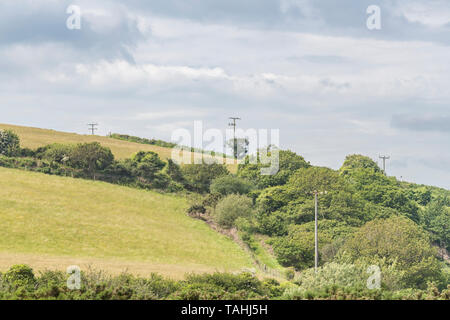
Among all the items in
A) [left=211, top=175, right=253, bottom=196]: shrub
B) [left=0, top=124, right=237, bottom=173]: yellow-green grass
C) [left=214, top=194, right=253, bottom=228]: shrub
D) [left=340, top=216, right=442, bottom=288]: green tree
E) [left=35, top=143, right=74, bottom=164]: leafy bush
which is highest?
[left=0, top=124, right=237, bottom=173]: yellow-green grass

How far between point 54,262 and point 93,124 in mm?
93601

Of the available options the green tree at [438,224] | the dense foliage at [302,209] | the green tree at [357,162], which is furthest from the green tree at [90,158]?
the green tree at [438,224]

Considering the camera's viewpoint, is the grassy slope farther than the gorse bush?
Yes

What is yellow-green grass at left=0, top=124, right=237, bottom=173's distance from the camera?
117m

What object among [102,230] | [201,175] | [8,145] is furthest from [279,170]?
[8,145]

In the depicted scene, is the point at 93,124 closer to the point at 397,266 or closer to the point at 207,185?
the point at 207,185

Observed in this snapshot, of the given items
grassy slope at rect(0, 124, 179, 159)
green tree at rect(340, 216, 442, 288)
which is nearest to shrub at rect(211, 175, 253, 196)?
grassy slope at rect(0, 124, 179, 159)

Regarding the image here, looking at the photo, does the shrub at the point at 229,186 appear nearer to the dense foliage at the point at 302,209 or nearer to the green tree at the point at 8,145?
the dense foliage at the point at 302,209

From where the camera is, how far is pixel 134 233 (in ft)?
242

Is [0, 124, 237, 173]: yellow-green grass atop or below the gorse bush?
atop

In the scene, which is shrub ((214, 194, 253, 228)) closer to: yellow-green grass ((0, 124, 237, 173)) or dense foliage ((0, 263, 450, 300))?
dense foliage ((0, 263, 450, 300))

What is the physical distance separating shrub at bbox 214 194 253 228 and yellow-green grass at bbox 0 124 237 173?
105ft

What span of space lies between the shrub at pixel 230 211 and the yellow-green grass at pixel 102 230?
2.64 metres
